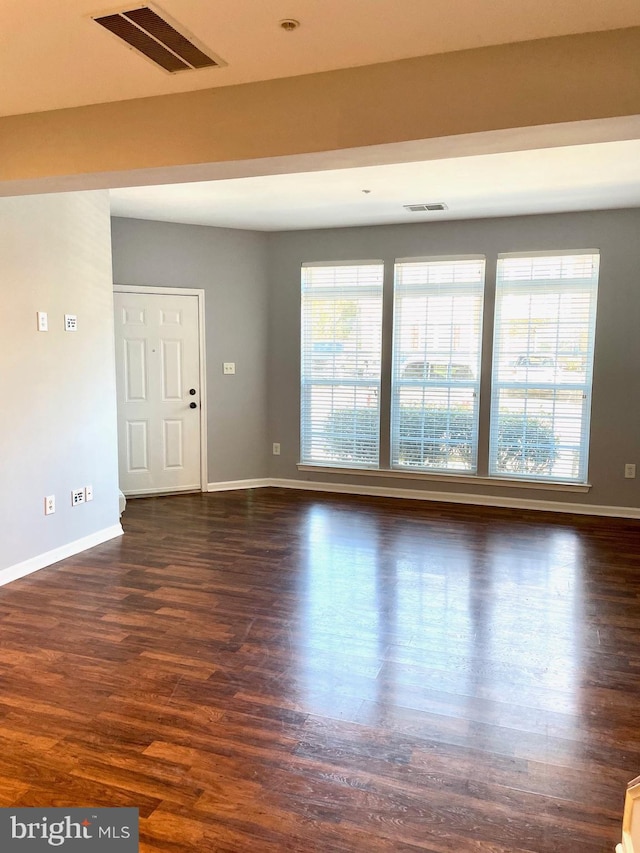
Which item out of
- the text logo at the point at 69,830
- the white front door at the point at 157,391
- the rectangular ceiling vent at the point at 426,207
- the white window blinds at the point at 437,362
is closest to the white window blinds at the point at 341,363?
the white window blinds at the point at 437,362

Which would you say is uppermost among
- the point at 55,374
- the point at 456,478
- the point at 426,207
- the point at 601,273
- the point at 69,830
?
the point at 426,207

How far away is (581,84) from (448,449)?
396 centimetres

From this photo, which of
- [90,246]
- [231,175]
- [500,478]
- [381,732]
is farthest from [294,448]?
[381,732]

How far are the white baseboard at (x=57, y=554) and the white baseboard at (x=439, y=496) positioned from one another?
1.67 m

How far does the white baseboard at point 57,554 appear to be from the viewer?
149 inches

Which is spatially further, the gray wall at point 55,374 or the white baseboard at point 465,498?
the white baseboard at point 465,498

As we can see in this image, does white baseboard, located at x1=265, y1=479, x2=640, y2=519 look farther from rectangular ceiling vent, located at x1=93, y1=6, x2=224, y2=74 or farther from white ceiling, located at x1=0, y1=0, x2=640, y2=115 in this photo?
rectangular ceiling vent, located at x1=93, y1=6, x2=224, y2=74

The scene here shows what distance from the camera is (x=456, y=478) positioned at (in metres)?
5.81

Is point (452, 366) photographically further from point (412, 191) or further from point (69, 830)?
point (69, 830)

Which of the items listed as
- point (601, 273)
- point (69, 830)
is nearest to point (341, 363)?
point (601, 273)

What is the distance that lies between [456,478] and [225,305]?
2.88m

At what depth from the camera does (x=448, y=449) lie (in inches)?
231

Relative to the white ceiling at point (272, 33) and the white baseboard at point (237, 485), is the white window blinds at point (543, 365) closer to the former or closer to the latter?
the white baseboard at point (237, 485)

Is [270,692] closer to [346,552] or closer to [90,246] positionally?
[346,552]
